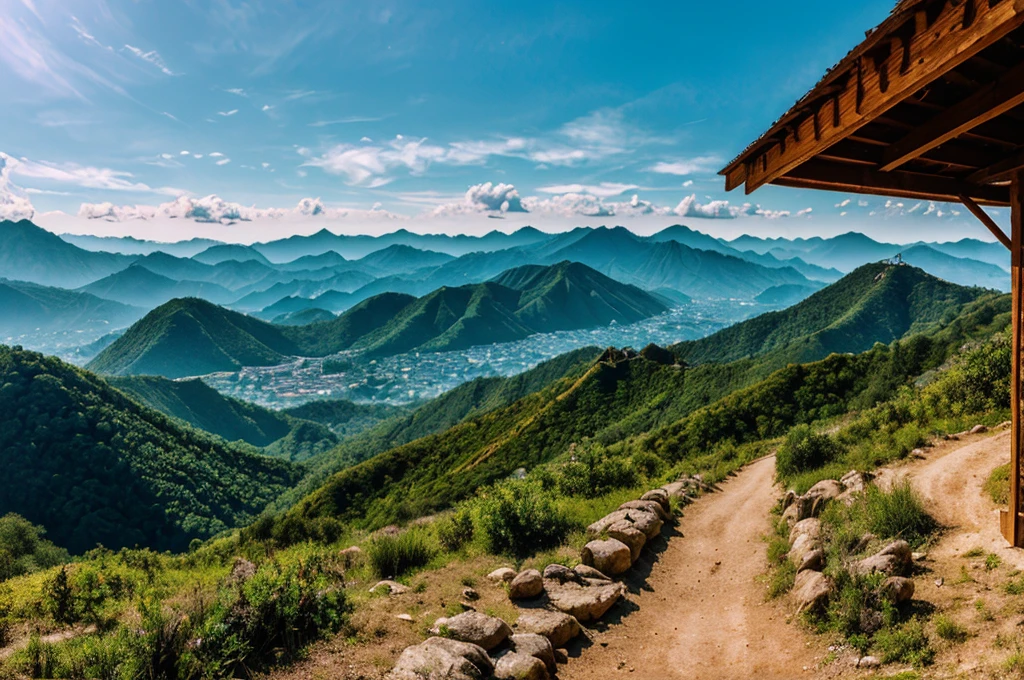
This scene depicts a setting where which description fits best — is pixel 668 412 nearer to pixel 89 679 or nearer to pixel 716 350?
pixel 89 679

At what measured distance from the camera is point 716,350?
135000mm

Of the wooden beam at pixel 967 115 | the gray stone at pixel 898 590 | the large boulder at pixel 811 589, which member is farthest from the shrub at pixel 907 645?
the wooden beam at pixel 967 115

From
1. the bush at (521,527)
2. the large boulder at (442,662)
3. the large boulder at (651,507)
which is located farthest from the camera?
the large boulder at (651,507)

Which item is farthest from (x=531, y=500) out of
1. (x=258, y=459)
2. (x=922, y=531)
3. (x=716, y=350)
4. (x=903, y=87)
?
(x=716, y=350)

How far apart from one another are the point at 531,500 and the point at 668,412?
1497 inches

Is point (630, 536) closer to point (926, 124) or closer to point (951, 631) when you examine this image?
point (951, 631)

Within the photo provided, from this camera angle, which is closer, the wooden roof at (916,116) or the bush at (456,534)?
the wooden roof at (916,116)

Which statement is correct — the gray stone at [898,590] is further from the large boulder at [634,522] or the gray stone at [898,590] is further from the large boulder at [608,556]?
the large boulder at [634,522]

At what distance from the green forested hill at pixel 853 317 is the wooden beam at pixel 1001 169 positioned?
90.5 m

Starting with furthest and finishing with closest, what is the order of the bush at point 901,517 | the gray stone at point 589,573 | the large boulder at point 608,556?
the large boulder at point 608,556, the gray stone at point 589,573, the bush at point 901,517

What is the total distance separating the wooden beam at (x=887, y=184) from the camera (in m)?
5.03

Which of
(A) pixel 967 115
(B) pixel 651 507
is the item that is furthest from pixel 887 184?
(B) pixel 651 507

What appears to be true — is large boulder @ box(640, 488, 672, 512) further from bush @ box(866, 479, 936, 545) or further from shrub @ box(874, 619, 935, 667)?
shrub @ box(874, 619, 935, 667)

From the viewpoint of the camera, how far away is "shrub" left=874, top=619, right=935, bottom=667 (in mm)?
4602
